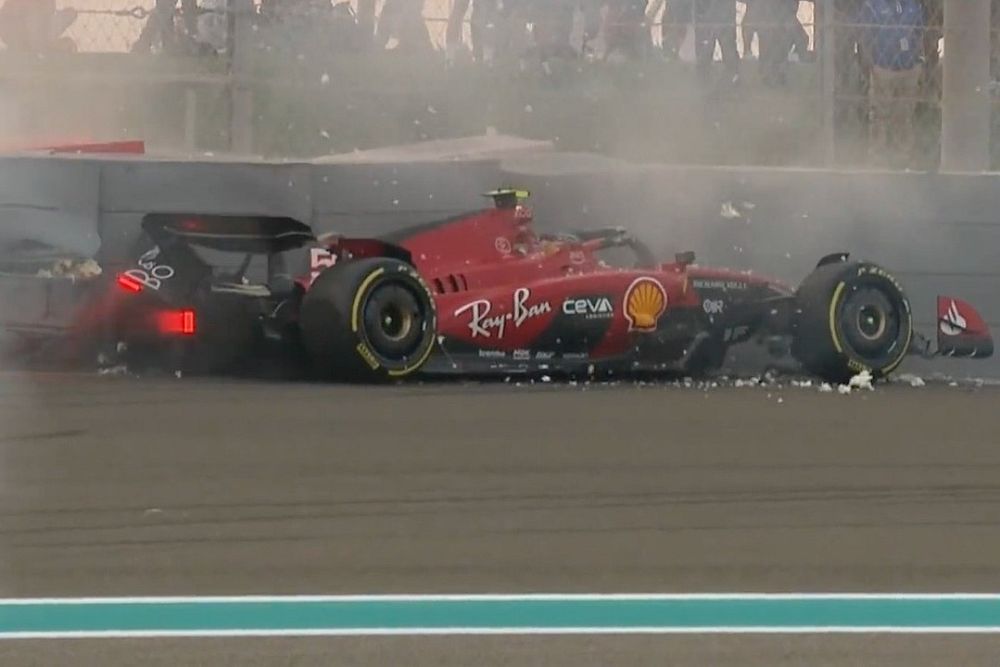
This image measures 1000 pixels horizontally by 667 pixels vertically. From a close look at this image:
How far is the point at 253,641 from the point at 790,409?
15.6 ft

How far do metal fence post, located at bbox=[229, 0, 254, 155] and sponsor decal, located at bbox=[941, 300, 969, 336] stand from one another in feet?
11.6

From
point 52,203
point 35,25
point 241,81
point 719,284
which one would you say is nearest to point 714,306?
point 719,284

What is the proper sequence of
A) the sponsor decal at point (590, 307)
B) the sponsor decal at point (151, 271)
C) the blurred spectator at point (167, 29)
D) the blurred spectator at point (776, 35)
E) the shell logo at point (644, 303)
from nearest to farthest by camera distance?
1. the blurred spectator at point (167, 29)
2. the sponsor decal at point (151, 271)
3. the sponsor decal at point (590, 307)
4. the shell logo at point (644, 303)
5. the blurred spectator at point (776, 35)

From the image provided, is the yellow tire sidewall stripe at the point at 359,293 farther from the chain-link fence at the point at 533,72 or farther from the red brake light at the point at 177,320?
the chain-link fence at the point at 533,72

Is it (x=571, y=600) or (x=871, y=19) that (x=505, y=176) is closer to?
(x=871, y=19)

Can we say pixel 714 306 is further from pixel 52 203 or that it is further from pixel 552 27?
pixel 52 203

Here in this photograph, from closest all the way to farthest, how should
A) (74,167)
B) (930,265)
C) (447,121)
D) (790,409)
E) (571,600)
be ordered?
(571,600) < (790,409) < (74,167) < (447,121) < (930,265)

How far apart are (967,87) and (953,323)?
4.80 feet

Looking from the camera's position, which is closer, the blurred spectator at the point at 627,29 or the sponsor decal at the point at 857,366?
the blurred spectator at the point at 627,29

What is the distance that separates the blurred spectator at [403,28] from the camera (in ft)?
24.5

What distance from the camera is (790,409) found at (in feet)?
28.7

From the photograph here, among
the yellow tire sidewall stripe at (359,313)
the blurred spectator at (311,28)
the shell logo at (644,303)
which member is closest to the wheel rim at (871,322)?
the shell logo at (644,303)

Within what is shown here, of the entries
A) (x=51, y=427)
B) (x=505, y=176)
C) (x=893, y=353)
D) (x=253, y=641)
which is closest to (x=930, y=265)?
(x=893, y=353)

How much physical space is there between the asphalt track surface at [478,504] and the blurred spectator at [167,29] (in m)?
1.37
